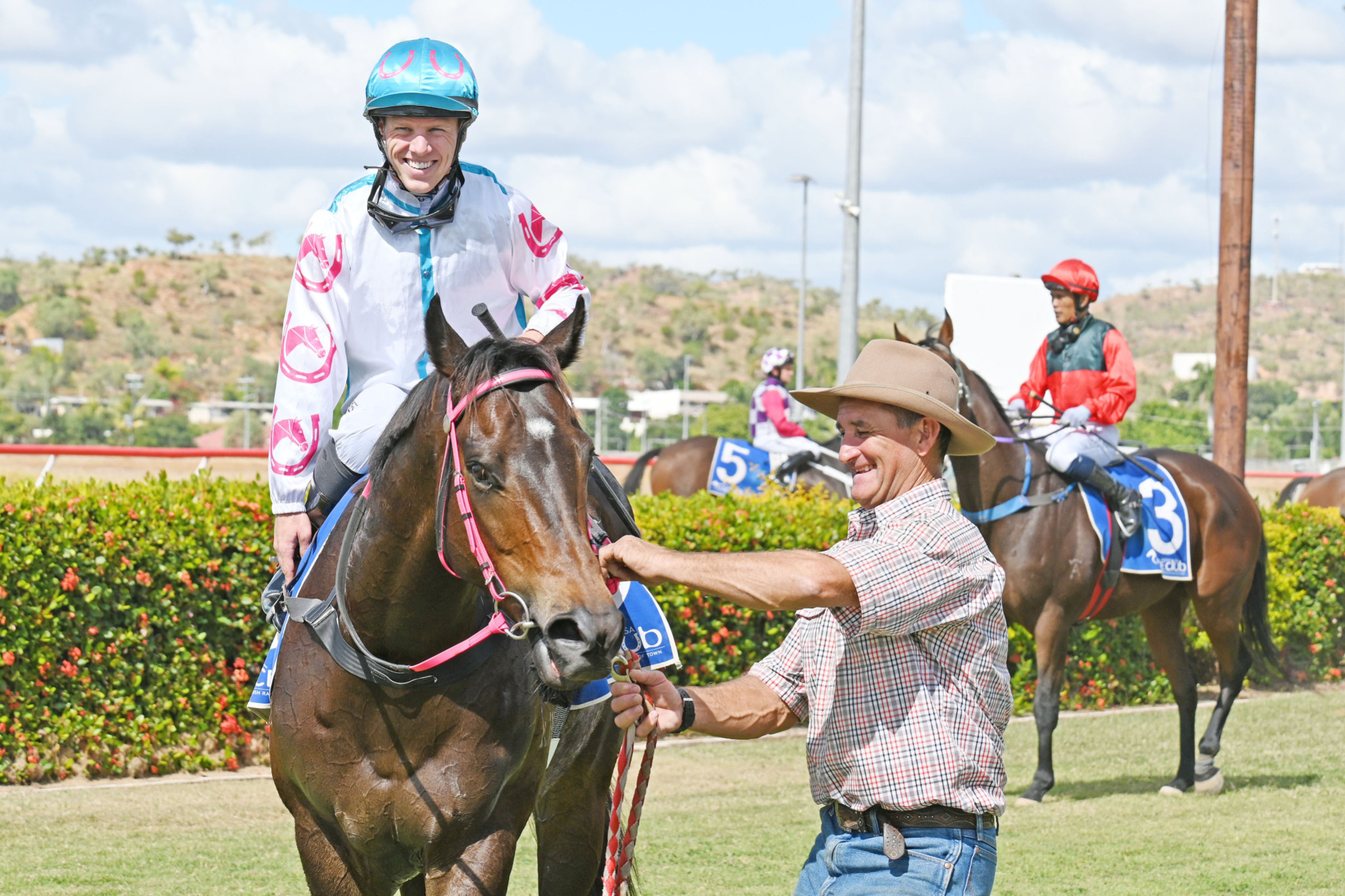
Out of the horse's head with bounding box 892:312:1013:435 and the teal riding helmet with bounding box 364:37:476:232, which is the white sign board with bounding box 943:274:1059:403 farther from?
the teal riding helmet with bounding box 364:37:476:232

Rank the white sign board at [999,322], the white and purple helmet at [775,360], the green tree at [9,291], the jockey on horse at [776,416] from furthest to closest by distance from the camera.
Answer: the green tree at [9,291], the white sign board at [999,322], the white and purple helmet at [775,360], the jockey on horse at [776,416]

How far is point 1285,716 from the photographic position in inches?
408

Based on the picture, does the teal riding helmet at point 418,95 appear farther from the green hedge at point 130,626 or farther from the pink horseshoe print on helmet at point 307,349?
the green hedge at point 130,626

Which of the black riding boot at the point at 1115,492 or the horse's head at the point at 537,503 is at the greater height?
the horse's head at the point at 537,503

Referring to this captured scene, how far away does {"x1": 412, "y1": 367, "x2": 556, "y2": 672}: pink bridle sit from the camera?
2.60 m

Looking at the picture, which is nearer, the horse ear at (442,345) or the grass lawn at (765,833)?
the horse ear at (442,345)

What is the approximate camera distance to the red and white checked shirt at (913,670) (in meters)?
2.72

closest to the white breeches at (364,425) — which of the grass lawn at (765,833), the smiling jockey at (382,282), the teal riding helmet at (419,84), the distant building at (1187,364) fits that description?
the smiling jockey at (382,282)

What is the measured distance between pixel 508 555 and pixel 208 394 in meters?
52.4

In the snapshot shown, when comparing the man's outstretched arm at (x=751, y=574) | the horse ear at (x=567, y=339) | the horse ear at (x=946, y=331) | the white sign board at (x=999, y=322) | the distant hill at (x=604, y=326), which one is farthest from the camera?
the distant hill at (x=604, y=326)

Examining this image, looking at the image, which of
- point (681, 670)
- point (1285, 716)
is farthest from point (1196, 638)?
point (681, 670)

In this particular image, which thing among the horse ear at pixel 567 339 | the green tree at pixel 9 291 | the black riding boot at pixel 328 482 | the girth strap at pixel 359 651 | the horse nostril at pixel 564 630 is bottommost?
the girth strap at pixel 359 651

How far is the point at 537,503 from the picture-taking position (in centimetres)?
260

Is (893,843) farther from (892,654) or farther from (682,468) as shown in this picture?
(682,468)
